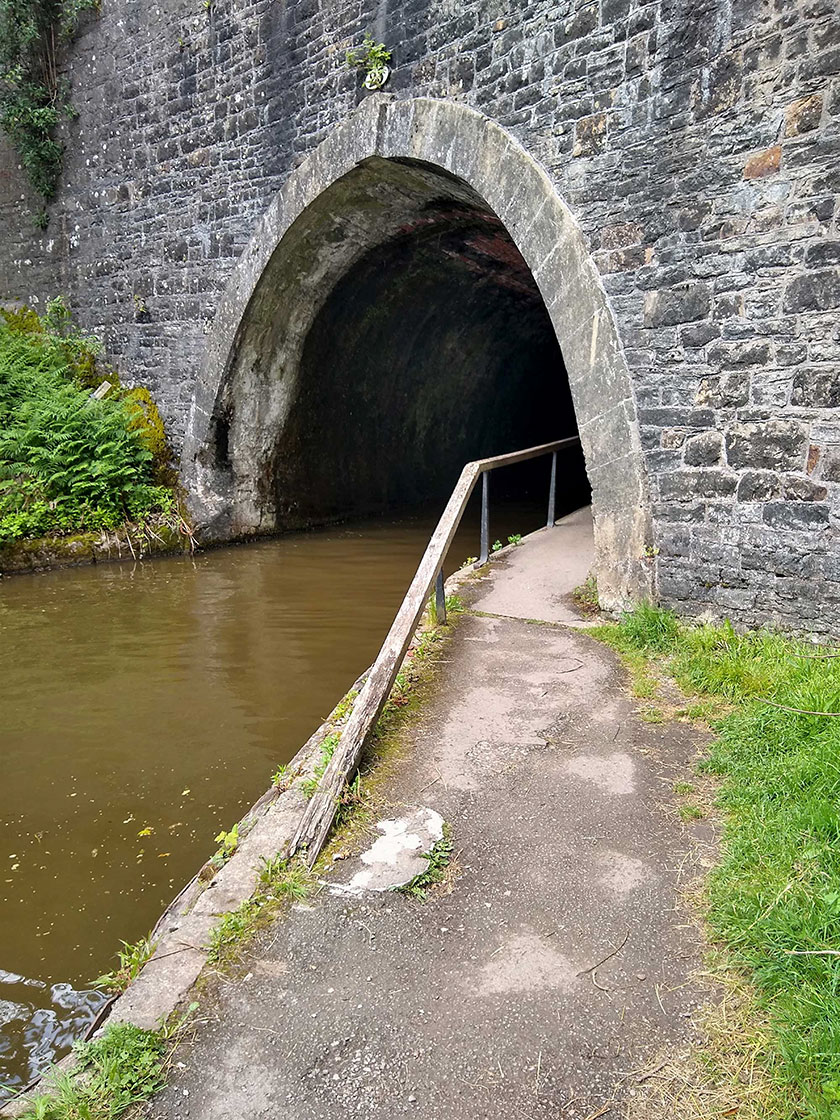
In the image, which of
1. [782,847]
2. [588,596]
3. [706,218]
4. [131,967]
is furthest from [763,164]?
[131,967]

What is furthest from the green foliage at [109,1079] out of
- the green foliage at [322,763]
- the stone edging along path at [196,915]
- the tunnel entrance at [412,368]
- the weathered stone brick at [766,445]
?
the tunnel entrance at [412,368]

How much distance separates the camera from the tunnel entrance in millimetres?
9086

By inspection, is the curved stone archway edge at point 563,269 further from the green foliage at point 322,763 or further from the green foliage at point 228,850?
the green foliage at point 228,850

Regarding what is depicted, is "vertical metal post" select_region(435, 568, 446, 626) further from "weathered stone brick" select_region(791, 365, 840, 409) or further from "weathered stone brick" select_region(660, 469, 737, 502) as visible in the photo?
"weathered stone brick" select_region(791, 365, 840, 409)

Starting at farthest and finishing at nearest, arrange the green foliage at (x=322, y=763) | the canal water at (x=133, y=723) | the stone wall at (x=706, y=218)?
the stone wall at (x=706, y=218) → the green foliage at (x=322, y=763) → the canal water at (x=133, y=723)

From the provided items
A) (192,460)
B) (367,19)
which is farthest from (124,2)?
(192,460)

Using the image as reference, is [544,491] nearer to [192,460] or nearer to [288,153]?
[192,460]

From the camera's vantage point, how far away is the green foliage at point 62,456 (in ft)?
27.5

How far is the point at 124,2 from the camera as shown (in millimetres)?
8945

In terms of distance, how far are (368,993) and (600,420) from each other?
3864 millimetres

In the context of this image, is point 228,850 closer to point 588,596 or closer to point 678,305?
point 588,596

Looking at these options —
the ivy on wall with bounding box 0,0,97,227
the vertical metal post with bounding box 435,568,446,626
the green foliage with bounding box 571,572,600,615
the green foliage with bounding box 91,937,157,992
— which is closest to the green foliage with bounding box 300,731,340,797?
the green foliage with bounding box 91,937,157,992

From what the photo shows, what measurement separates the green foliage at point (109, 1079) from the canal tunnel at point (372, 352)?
6.65 metres

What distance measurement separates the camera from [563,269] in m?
5.14
